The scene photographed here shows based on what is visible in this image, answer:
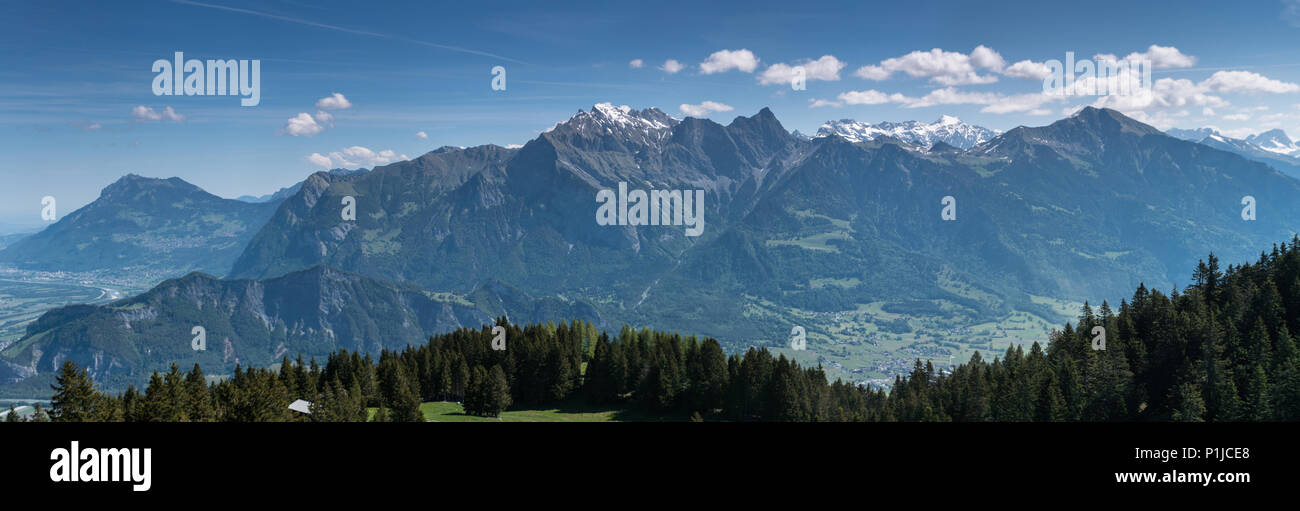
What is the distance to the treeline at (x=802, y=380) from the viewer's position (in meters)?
74.8

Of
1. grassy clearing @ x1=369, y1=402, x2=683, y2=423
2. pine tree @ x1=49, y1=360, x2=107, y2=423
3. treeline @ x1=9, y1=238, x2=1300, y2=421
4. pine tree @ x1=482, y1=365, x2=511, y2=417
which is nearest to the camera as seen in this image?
pine tree @ x1=49, y1=360, x2=107, y2=423

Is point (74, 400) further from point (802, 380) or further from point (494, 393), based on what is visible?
point (802, 380)

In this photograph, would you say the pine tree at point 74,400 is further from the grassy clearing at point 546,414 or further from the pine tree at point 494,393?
the pine tree at point 494,393

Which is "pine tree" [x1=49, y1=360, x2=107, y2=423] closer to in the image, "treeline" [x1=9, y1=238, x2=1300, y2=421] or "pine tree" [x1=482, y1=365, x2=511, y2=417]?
"treeline" [x1=9, y1=238, x2=1300, y2=421]

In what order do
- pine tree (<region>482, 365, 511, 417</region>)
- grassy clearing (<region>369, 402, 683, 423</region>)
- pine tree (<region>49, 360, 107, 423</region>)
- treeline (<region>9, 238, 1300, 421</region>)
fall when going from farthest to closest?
1. pine tree (<region>482, 365, 511, 417</region>)
2. grassy clearing (<region>369, 402, 683, 423</region>)
3. treeline (<region>9, 238, 1300, 421</region>)
4. pine tree (<region>49, 360, 107, 423</region>)

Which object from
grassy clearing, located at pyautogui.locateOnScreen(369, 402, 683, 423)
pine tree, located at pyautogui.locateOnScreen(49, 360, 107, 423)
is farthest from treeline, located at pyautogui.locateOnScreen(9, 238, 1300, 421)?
grassy clearing, located at pyautogui.locateOnScreen(369, 402, 683, 423)

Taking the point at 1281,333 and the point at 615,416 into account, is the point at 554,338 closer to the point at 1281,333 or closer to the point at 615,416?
the point at 615,416

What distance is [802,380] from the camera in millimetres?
97812

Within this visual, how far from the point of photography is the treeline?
74812 millimetres

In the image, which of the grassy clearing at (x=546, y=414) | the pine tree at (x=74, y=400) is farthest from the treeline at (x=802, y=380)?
the grassy clearing at (x=546, y=414)

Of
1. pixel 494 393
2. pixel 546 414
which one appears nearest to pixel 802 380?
pixel 546 414

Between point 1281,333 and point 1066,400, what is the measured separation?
2509 centimetres
